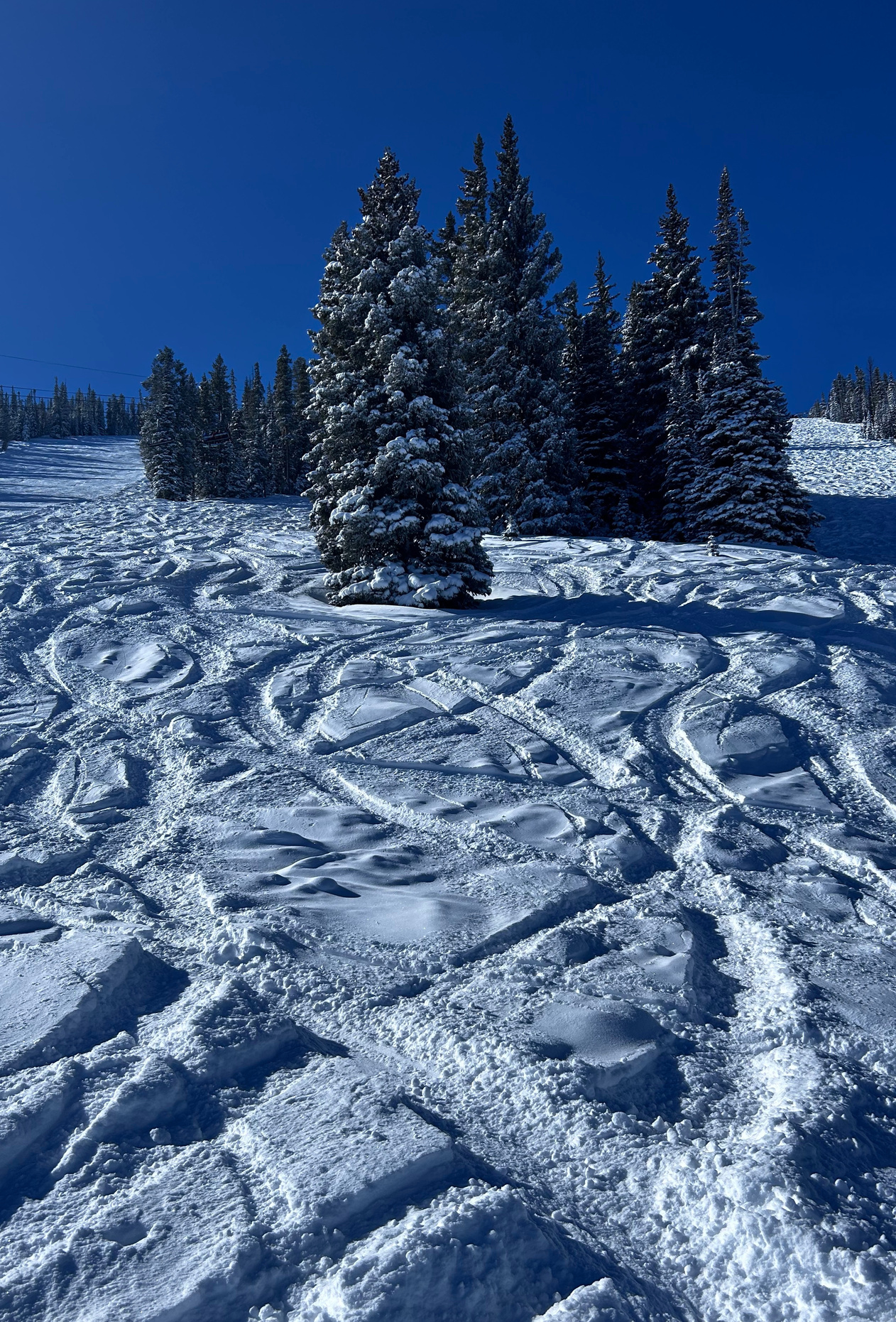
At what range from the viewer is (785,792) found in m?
5.36

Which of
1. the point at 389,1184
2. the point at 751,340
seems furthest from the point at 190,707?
the point at 751,340

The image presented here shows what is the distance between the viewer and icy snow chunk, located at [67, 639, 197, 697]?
7793mm

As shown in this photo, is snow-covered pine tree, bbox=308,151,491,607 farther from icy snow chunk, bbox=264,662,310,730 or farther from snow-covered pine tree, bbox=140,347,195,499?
snow-covered pine tree, bbox=140,347,195,499

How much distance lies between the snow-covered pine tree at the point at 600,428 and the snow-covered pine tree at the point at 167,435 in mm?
25506

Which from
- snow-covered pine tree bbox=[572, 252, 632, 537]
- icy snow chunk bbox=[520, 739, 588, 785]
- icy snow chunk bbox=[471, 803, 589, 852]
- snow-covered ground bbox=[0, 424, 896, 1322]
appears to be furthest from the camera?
snow-covered pine tree bbox=[572, 252, 632, 537]

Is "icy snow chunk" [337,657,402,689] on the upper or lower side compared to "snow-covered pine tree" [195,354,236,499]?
lower

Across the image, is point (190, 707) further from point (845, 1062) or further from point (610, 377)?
point (610, 377)

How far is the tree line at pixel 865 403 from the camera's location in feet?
218

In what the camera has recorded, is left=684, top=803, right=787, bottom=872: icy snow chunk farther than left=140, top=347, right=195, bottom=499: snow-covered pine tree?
No

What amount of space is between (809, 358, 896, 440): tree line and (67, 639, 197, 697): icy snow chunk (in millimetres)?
69723

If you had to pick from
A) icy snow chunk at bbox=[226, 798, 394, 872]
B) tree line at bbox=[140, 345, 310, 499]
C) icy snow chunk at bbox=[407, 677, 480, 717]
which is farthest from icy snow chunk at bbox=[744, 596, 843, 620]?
tree line at bbox=[140, 345, 310, 499]

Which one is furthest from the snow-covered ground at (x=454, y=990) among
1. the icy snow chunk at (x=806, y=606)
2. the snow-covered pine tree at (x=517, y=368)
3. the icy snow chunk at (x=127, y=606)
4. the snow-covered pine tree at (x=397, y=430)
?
the snow-covered pine tree at (x=517, y=368)

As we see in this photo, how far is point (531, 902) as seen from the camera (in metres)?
3.99

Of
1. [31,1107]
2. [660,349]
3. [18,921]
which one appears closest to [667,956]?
[31,1107]
